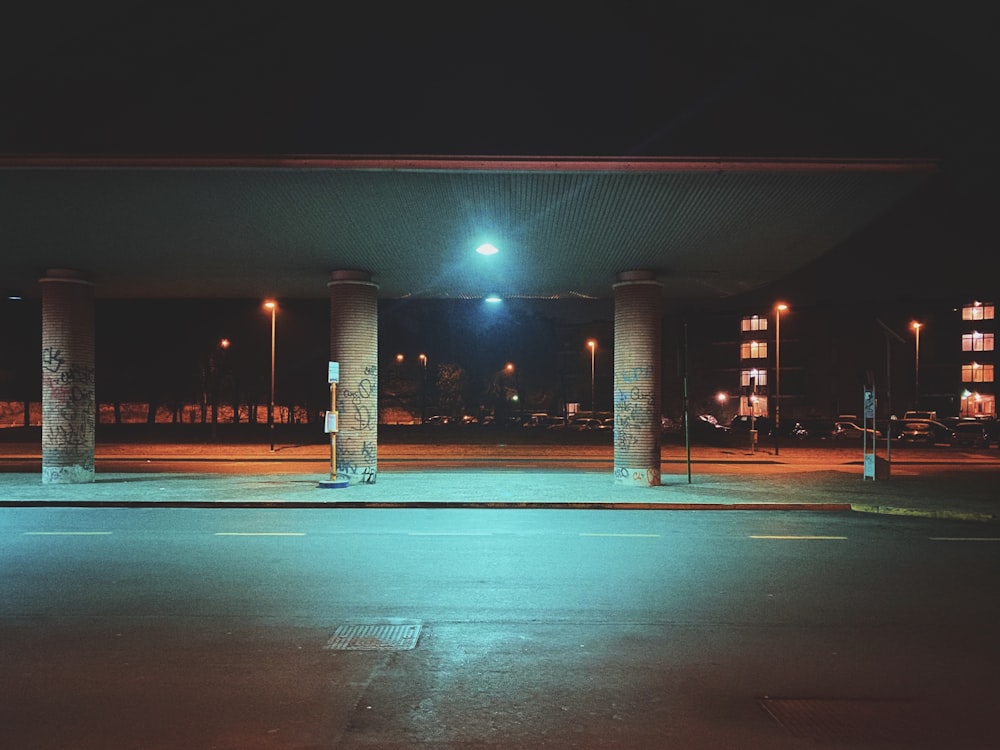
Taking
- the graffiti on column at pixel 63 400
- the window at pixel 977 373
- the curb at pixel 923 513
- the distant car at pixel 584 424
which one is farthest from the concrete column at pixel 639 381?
the window at pixel 977 373

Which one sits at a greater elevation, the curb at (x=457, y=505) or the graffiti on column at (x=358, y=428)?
the graffiti on column at (x=358, y=428)

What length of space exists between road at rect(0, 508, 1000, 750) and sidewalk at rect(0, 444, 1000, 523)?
368 centimetres

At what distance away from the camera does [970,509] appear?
1438 centimetres

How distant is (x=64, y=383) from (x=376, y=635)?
15890 millimetres

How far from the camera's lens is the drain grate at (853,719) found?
450 centimetres

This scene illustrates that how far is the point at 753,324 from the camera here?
78250 mm

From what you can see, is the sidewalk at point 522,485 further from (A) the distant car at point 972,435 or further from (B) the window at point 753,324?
(B) the window at point 753,324

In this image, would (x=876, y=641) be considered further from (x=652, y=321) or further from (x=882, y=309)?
(x=882, y=309)

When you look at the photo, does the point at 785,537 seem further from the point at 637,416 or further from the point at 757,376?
the point at 757,376

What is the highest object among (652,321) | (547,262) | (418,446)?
(547,262)

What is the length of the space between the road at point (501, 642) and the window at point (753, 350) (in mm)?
68925

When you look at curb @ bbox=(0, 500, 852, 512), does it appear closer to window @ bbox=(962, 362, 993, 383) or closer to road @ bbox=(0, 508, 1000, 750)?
road @ bbox=(0, 508, 1000, 750)

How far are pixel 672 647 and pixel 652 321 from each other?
13.4m

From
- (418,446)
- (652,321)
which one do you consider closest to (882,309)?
(418,446)
